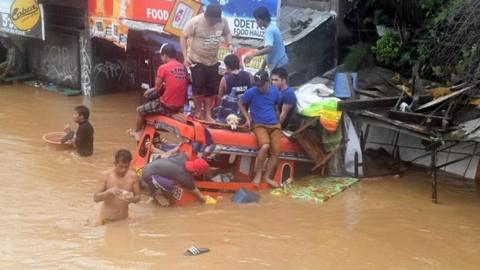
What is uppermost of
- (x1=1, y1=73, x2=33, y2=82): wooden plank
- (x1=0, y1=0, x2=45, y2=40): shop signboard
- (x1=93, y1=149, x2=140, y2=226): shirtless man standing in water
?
(x1=0, y1=0, x2=45, y2=40): shop signboard

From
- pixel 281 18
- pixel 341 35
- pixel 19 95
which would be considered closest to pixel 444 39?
pixel 341 35

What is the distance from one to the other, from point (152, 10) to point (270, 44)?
4.42 m

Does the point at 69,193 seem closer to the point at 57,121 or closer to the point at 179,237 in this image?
the point at 179,237

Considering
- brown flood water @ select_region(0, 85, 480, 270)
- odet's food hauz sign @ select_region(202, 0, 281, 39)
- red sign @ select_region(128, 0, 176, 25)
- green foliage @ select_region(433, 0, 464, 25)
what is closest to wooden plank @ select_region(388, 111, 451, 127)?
brown flood water @ select_region(0, 85, 480, 270)

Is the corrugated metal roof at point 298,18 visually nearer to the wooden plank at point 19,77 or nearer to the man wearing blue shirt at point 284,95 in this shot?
the man wearing blue shirt at point 284,95

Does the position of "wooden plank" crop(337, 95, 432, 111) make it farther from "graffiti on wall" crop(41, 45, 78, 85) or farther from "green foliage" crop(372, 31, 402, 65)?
"graffiti on wall" crop(41, 45, 78, 85)

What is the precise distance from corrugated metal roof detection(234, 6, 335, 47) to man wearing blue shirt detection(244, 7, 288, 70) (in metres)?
1.11

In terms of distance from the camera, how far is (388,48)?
35.7 feet

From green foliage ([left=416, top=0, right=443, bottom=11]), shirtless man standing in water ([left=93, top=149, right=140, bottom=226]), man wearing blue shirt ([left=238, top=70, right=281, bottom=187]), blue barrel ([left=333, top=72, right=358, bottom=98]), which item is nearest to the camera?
shirtless man standing in water ([left=93, top=149, right=140, bottom=226])

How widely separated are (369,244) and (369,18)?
528 centimetres

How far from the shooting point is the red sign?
13264 mm

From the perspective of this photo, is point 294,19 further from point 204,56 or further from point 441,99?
point 441,99

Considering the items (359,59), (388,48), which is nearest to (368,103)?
(388,48)

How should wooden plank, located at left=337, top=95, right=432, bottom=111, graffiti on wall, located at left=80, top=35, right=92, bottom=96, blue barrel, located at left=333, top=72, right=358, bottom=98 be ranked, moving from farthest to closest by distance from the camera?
graffiti on wall, located at left=80, top=35, right=92, bottom=96
blue barrel, located at left=333, top=72, right=358, bottom=98
wooden plank, located at left=337, top=95, right=432, bottom=111
